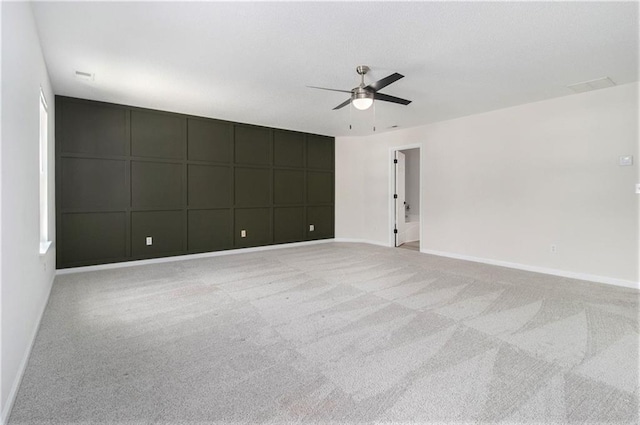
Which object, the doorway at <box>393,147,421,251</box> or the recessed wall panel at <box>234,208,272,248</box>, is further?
the doorway at <box>393,147,421,251</box>

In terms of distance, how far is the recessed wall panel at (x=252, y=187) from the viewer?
5859 mm

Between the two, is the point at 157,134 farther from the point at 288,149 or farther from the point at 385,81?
the point at 385,81

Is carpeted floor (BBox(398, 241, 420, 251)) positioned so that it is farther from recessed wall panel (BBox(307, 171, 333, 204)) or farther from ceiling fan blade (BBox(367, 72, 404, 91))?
ceiling fan blade (BBox(367, 72, 404, 91))

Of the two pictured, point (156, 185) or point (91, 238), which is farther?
point (156, 185)

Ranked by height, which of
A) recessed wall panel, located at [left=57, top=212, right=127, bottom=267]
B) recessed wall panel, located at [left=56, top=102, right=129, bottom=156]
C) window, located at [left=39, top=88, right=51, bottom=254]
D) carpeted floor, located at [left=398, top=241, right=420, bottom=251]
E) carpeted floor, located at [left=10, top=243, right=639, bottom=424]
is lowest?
carpeted floor, located at [left=10, top=243, right=639, bottom=424]

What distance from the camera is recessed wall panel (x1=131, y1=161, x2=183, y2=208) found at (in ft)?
16.0

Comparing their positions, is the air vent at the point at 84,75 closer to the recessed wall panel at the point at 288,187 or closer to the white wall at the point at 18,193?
the white wall at the point at 18,193

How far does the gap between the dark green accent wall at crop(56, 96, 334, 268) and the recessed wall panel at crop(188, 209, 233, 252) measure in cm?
2

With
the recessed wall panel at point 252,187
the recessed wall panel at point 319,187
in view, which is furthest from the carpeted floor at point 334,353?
the recessed wall panel at point 319,187

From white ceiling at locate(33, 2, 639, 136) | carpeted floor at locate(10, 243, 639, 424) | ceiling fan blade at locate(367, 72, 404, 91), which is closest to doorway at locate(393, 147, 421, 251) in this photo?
white ceiling at locate(33, 2, 639, 136)

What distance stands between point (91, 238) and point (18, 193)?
2.93 metres

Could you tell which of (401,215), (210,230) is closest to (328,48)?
(210,230)

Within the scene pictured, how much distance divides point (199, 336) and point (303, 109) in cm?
A: 366

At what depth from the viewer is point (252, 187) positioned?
6023 millimetres
